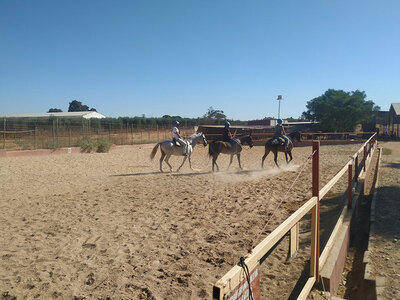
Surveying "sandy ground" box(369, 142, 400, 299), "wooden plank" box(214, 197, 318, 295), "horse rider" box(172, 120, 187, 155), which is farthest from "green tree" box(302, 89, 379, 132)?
"wooden plank" box(214, 197, 318, 295)

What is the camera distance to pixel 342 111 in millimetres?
32781

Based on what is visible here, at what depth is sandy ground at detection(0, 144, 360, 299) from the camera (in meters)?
3.48

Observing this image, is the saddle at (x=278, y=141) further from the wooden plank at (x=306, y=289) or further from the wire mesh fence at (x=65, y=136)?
the wire mesh fence at (x=65, y=136)

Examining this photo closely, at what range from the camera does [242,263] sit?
1.58m

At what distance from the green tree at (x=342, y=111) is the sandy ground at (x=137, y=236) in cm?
2700

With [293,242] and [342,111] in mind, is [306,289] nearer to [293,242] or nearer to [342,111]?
[293,242]

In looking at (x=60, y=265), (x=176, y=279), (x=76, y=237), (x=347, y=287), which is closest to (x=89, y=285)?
(x=60, y=265)

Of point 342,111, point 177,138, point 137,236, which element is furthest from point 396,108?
point 137,236

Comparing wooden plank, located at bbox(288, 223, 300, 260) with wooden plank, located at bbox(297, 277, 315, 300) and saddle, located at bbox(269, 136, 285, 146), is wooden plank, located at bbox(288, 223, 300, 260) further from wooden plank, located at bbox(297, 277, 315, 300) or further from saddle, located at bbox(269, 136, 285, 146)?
saddle, located at bbox(269, 136, 285, 146)

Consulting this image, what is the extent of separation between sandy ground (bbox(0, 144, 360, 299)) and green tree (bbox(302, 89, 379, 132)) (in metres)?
27.0

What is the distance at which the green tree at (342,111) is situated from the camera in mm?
32688

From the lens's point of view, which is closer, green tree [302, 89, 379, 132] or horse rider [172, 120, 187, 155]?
horse rider [172, 120, 187, 155]

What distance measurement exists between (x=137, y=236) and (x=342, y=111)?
33.3 m

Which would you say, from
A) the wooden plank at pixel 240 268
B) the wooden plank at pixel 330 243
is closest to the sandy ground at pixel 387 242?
the wooden plank at pixel 330 243
